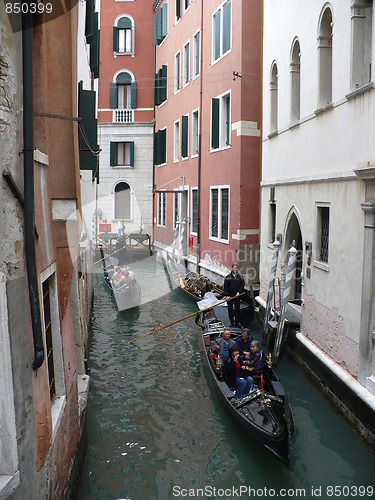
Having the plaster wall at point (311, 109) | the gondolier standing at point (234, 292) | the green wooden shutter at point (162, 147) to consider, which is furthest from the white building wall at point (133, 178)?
the plaster wall at point (311, 109)

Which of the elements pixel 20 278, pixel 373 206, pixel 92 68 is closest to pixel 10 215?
pixel 20 278

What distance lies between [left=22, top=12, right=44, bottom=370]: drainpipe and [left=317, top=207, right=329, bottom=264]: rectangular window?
5.60m


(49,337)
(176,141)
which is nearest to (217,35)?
(176,141)

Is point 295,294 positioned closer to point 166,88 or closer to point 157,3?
point 166,88

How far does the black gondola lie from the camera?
5.84 m

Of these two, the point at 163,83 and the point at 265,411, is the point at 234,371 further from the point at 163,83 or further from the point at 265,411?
the point at 163,83

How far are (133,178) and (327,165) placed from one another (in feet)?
60.2

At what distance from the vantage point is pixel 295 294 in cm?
1088

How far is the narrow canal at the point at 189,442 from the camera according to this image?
222 inches

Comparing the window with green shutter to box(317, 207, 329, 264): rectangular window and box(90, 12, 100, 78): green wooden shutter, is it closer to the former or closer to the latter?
box(90, 12, 100, 78): green wooden shutter

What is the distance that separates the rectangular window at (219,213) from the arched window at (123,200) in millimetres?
10792

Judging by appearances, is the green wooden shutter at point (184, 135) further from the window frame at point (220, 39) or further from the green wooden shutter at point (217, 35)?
the green wooden shutter at point (217, 35)

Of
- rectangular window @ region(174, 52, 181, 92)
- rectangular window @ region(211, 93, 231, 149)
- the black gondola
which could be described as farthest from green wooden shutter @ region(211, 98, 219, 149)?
the black gondola

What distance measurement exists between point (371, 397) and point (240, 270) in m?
7.44
